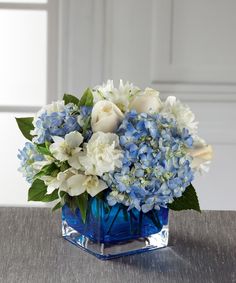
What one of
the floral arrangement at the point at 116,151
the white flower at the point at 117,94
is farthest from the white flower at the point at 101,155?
the white flower at the point at 117,94

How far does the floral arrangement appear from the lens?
1.39m

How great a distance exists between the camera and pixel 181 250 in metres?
→ 1.57

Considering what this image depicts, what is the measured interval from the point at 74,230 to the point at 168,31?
1618 millimetres

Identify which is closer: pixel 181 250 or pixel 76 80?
pixel 181 250

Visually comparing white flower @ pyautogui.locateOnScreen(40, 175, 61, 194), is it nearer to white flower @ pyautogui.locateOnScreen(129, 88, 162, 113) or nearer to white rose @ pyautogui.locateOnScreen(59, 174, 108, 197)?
white rose @ pyautogui.locateOnScreen(59, 174, 108, 197)

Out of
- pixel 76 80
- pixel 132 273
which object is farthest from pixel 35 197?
pixel 76 80

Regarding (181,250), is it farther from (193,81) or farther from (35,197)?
(193,81)

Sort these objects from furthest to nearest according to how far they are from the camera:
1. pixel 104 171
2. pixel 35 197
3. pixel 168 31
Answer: pixel 168 31, pixel 35 197, pixel 104 171

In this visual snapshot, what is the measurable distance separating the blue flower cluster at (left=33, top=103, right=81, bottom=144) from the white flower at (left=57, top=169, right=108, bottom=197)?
0.08 metres

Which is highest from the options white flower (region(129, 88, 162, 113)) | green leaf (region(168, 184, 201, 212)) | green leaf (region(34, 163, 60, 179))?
white flower (region(129, 88, 162, 113))

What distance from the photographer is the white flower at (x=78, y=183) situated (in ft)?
4.60

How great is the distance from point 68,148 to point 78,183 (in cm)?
6

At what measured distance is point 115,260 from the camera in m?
1.49

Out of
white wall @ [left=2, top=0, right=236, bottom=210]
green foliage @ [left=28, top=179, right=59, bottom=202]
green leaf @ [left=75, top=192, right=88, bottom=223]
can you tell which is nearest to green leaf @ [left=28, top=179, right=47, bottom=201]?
green foliage @ [left=28, top=179, right=59, bottom=202]
